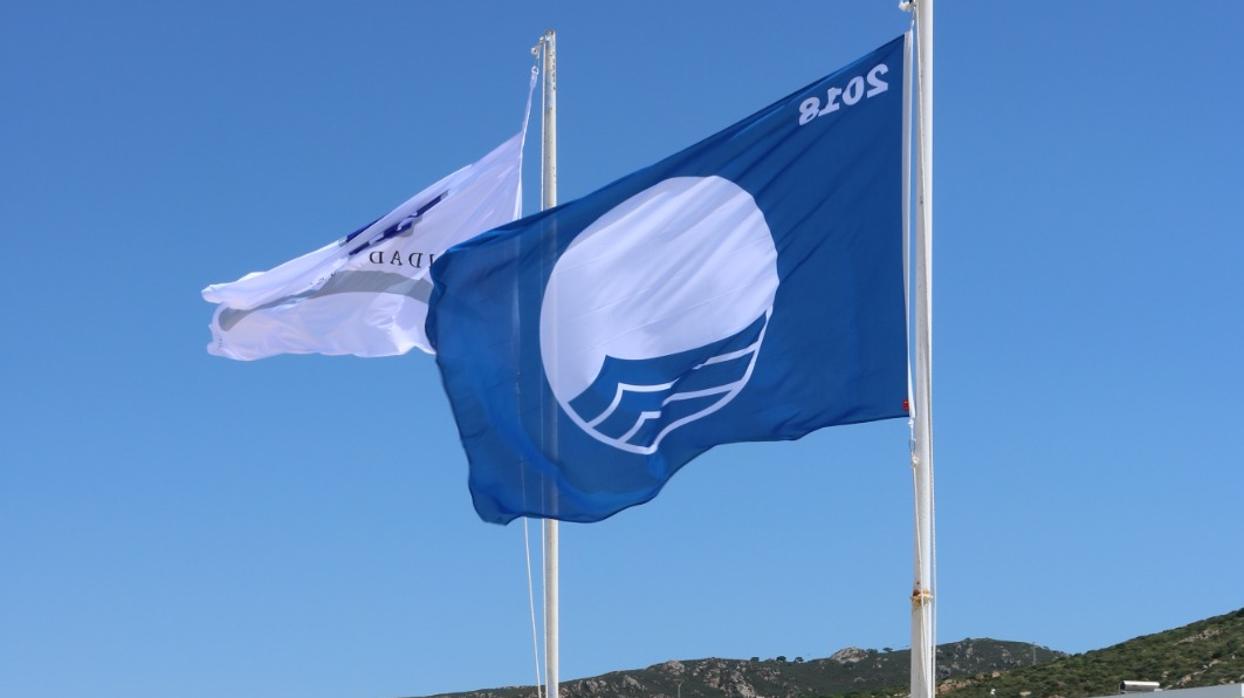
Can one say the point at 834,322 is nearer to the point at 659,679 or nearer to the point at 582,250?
the point at 582,250

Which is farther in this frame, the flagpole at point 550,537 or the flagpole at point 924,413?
the flagpole at point 550,537

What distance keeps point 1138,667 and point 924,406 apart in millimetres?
51218

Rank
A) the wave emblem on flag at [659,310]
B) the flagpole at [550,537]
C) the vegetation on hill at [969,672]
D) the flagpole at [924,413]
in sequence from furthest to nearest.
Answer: the vegetation on hill at [969,672]
the flagpole at [550,537]
the wave emblem on flag at [659,310]
the flagpole at [924,413]

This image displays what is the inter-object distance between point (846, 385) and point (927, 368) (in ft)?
3.16

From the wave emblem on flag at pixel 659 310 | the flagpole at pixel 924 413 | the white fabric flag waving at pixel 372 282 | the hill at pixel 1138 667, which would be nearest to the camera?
the flagpole at pixel 924 413

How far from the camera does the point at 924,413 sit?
41.7 ft

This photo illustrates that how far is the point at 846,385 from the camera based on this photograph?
44.6 feet

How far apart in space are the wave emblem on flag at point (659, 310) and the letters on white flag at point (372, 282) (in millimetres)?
6051

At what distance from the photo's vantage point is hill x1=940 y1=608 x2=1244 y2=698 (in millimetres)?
55531

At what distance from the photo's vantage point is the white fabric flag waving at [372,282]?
22.5 meters

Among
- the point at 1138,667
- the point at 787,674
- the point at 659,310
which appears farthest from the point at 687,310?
the point at 787,674

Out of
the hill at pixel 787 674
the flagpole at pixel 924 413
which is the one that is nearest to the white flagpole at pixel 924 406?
the flagpole at pixel 924 413

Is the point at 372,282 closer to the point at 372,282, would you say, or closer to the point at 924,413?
the point at 372,282

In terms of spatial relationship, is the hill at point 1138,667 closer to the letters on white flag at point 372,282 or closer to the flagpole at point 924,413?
the letters on white flag at point 372,282
